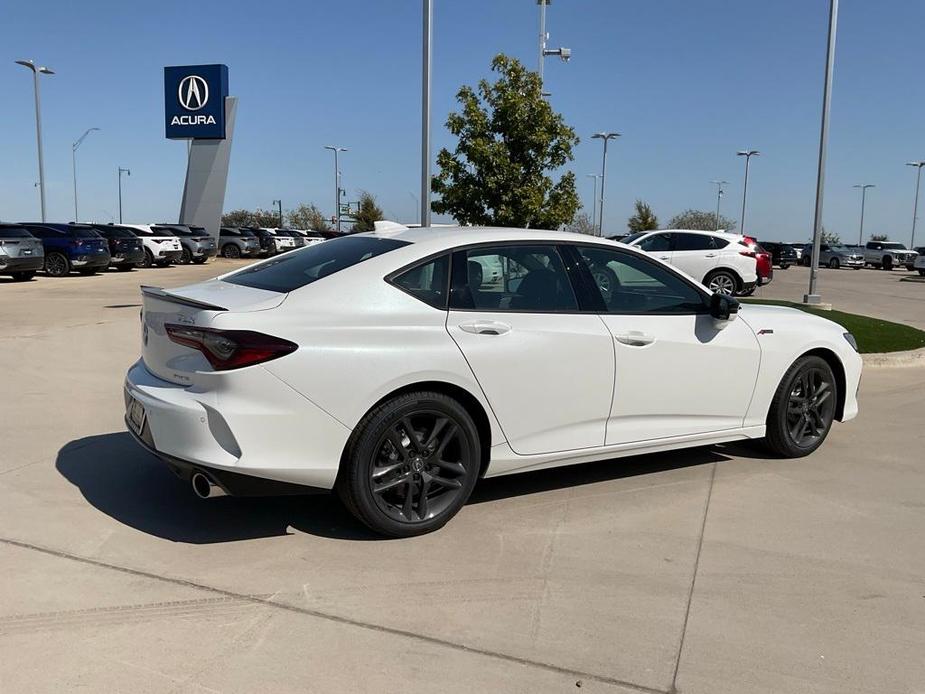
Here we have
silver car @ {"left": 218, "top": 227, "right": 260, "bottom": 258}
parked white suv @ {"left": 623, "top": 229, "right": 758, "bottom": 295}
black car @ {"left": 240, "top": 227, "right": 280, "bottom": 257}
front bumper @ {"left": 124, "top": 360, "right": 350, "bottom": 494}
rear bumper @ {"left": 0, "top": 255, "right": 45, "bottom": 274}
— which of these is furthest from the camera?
black car @ {"left": 240, "top": 227, "right": 280, "bottom": 257}

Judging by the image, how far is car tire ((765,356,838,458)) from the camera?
5.57 m

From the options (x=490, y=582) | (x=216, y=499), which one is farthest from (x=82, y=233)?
(x=490, y=582)

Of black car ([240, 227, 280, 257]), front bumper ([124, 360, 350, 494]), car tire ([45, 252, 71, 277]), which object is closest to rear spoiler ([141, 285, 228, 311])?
front bumper ([124, 360, 350, 494])

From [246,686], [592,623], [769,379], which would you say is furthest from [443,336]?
[769,379]

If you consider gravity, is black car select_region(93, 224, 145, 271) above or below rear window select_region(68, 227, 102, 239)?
below

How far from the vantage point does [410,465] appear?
13.4 ft

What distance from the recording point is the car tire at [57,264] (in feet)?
77.3

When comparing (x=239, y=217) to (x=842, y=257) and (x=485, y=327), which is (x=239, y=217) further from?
(x=485, y=327)

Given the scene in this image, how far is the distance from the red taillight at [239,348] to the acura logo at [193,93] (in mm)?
37882

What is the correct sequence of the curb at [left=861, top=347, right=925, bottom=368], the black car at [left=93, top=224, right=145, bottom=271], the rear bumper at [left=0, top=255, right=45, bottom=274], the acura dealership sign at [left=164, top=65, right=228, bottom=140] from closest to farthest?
the curb at [left=861, top=347, right=925, bottom=368], the rear bumper at [left=0, top=255, right=45, bottom=274], the black car at [left=93, top=224, right=145, bottom=271], the acura dealership sign at [left=164, top=65, right=228, bottom=140]

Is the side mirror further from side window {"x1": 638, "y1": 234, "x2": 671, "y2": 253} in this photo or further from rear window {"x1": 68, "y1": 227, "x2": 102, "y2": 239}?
rear window {"x1": 68, "y1": 227, "x2": 102, "y2": 239}

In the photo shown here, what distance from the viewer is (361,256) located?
4.40 metres

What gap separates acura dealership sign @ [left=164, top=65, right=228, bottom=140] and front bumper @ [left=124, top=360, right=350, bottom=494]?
37.4m

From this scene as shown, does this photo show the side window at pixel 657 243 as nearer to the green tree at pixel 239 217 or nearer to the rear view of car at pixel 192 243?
the rear view of car at pixel 192 243
